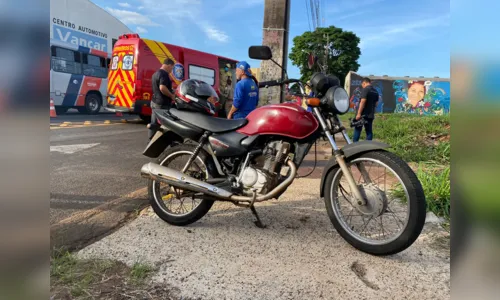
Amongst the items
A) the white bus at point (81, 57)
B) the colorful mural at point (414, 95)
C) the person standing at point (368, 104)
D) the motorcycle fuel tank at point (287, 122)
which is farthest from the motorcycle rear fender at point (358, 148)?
the colorful mural at point (414, 95)

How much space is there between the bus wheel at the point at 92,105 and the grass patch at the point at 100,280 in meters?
15.3

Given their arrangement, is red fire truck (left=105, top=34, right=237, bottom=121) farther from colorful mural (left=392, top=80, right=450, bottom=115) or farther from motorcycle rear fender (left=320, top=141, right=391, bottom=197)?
colorful mural (left=392, top=80, right=450, bottom=115)

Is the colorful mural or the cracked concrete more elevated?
the colorful mural

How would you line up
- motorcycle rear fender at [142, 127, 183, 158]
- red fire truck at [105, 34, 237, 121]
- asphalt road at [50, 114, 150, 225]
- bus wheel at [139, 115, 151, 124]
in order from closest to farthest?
motorcycle rear fender at [142, 127, 183, 158] → asphalt road at [50, 114, 150, 225] → red fire truck at [105, 34, 237, 121] → bus wheel at [139, 115, 151, 124]

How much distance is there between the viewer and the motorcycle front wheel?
214cm

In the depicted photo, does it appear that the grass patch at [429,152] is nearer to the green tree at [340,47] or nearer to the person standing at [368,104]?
the person standing at [368,104]

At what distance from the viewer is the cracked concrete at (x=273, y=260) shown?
188 cm

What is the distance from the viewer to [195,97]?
2912 mm

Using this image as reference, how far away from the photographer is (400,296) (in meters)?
1.84

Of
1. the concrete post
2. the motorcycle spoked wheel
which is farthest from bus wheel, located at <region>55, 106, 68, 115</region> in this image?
the motorcycle spoked wheel

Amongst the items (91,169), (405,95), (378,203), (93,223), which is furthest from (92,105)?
(405,95)

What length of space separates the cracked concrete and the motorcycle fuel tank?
2.64ft

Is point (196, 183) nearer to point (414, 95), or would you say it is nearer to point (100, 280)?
point (100, 280)
